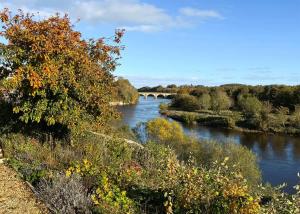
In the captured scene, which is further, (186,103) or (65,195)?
(186,103)

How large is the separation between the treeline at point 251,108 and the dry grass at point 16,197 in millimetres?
61471

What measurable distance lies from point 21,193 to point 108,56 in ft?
20.6

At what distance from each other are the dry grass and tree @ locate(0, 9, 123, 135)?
289cm

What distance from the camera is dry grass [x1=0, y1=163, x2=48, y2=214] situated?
671cm

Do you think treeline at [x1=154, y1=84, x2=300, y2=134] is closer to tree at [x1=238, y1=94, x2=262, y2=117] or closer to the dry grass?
tree at [x1=238, y1=94, x2=262, y2=117]

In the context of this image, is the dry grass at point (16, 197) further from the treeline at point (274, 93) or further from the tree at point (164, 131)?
the treeline at point (274, 93)

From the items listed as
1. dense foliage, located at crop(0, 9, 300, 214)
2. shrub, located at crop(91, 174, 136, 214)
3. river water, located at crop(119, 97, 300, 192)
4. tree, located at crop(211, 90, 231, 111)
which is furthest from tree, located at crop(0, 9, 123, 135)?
tree, located at crop(211, 90, 231, 111)

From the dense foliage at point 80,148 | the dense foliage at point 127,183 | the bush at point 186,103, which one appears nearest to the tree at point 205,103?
the bush at point 186,103

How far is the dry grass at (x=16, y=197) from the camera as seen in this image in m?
6.71

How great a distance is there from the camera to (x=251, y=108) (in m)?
77.4

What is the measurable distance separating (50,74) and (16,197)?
416 centimetres

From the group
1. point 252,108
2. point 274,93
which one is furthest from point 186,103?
point 252,108

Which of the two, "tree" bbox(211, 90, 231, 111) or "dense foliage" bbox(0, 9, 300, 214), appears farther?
"tree" bbox(211, 90, 231, 111)

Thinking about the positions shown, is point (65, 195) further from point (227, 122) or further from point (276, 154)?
point (227, 122)
